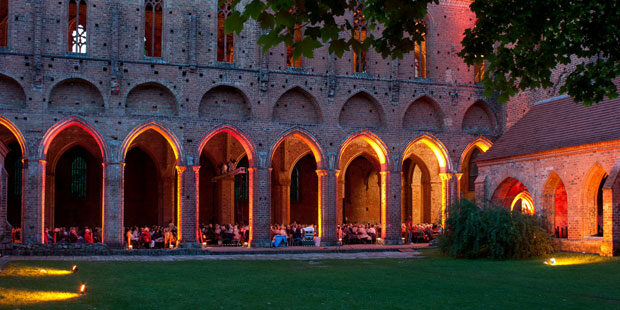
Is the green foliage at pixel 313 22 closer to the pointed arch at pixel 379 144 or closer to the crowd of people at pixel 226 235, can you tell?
the pointed arch at pixel 379 144

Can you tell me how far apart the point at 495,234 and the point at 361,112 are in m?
11.0

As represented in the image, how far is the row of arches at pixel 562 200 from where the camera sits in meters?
23.3

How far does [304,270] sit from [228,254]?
7706 mm

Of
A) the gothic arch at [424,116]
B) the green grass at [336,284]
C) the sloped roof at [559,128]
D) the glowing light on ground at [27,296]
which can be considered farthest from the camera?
the gothic arch at [424,116]

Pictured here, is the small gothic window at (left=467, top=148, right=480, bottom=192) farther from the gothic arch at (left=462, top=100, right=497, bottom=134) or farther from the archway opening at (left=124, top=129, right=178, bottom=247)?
the archway opening at (left=124, top=129, right=178, bottom=247)

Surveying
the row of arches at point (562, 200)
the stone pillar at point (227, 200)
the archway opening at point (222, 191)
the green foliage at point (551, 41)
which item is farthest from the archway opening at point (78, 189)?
the green foliage at point (551, 41)

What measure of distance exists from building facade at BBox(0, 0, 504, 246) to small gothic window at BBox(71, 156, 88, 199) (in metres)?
0.20

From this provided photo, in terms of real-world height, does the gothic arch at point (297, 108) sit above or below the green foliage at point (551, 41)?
above

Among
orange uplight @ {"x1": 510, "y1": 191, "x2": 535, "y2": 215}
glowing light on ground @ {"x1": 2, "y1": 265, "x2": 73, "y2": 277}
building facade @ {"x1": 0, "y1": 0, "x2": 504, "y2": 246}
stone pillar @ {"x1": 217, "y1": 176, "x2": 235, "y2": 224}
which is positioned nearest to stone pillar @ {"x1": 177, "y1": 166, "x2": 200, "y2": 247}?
building facade @ {"x1": 0, "y1": 0, "x2": 504, "y2": 246}

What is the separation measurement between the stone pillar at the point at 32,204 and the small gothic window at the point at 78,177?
10.6 metres

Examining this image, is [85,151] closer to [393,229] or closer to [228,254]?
[228,254]

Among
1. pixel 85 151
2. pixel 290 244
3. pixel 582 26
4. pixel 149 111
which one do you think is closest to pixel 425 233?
pixel 290 244

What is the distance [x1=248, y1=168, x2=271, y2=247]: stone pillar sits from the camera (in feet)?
92.9

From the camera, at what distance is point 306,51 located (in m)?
6.17
